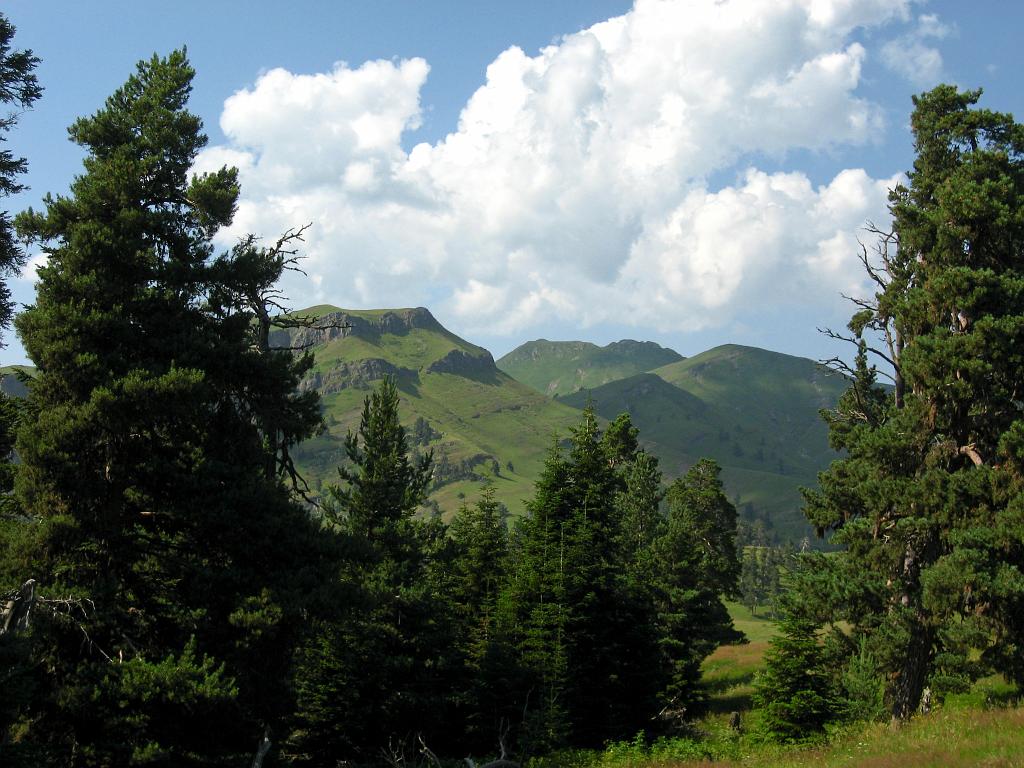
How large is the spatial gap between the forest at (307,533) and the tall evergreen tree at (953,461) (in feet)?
0.27

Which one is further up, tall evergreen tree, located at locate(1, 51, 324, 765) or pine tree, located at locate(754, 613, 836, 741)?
tall evergreen tree, located at locate(1, 51, 324, 765)

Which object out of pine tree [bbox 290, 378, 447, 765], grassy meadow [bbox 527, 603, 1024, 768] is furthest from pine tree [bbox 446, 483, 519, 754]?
grassy meadow [bbox 527, 603, 1024, 768]

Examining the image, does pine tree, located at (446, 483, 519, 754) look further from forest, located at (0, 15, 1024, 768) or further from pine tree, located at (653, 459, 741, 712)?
pine tree, located at (653, 459, 741, 712)

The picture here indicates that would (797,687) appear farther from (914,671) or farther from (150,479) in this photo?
(150,479)

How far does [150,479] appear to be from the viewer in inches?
644

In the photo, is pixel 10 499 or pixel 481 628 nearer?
pixel 10 499

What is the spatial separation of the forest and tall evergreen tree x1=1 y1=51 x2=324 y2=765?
0.07m

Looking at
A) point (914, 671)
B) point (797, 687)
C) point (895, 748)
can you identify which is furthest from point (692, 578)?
point (895, 748)

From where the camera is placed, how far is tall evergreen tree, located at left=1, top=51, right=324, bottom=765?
14008 millimetres

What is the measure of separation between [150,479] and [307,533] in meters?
3.73

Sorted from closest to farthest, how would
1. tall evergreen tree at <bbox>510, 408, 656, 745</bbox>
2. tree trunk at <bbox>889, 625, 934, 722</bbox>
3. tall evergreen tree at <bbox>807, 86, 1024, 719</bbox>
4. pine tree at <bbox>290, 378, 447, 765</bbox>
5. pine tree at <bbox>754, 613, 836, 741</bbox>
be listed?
1. tall evergreen tree at <bbox>807, 86, 1024, 719</bbox>
2. tree trunk at <bbox>889, 625, 934, 722</bbox>
3. pine tree at <bbox>754, 613, 836, 741</bbox>
4. pine tree at <bbox>290, 378, 447, 765</bbox>
5. tall evergreen tree at <bbox>510, 408, 656, 745</bbox>

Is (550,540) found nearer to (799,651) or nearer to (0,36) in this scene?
(799,651)

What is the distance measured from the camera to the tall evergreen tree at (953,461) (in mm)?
19078

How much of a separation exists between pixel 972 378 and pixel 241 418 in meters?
19.9
